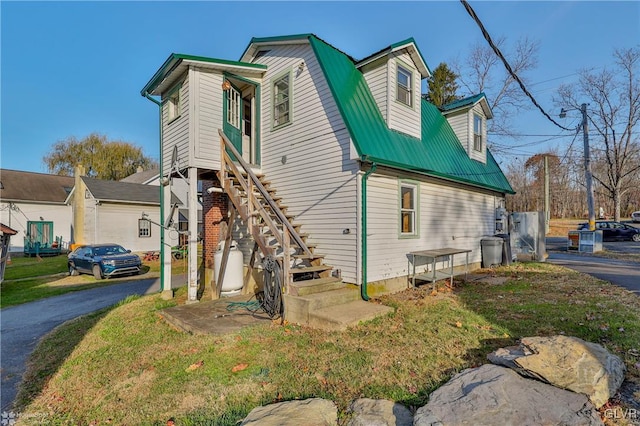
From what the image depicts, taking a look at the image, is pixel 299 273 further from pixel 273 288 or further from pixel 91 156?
pixel 91 156

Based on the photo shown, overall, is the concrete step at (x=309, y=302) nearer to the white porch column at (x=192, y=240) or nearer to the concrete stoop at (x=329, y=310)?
the concrete stoop at (x=329, y=310)

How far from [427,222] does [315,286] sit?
4.09 m

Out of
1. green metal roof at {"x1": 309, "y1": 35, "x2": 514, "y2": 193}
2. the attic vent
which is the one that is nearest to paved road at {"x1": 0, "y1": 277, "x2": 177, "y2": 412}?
green metal roof at {"x1": 309, "y1": 35, "x2": 514, "y2": 193}

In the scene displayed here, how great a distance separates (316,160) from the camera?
7.71m

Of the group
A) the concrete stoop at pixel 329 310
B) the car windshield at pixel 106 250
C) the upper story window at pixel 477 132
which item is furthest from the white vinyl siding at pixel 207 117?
the car windshield at pixel 106 250

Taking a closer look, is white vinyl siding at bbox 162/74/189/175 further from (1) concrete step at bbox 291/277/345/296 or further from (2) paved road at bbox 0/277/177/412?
(2) paved road at bbox 0/277/177/412

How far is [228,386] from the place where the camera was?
379 cm

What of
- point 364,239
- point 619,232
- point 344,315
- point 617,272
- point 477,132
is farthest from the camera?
point 619,232

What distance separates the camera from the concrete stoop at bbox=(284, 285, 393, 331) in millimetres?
5461

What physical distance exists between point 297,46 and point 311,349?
725 centimetres

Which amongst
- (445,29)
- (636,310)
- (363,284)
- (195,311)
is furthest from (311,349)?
(445,29)

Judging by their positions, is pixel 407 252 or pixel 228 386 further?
pixel 407 252

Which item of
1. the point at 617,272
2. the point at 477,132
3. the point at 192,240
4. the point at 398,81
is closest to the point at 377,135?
the point at 398,81

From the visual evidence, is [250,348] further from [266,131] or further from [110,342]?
[266,131]
